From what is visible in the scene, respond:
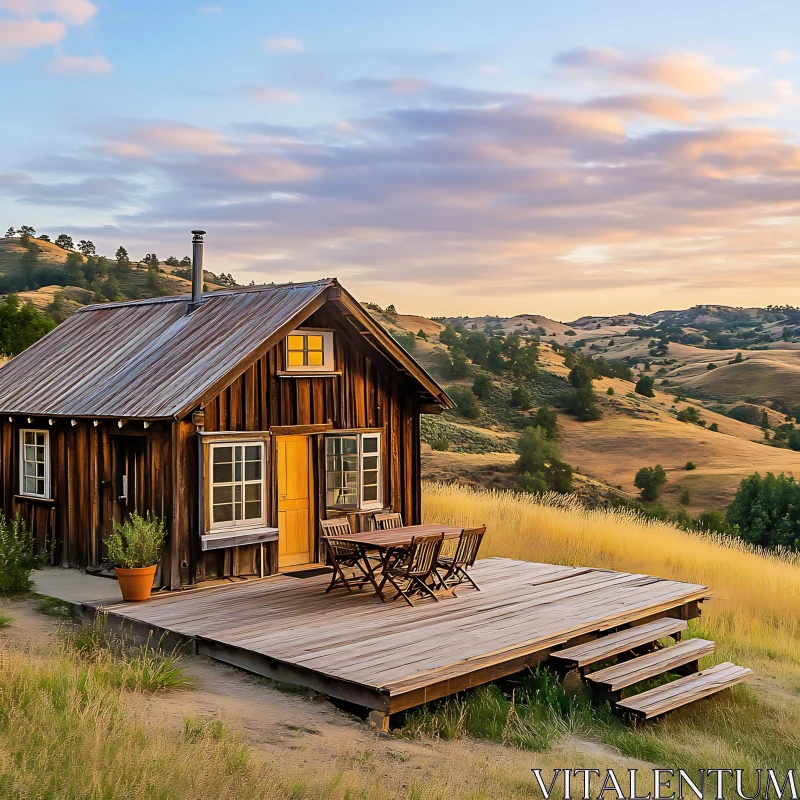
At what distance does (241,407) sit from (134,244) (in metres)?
68.0

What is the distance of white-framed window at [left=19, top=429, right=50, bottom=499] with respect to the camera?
13.5 meters

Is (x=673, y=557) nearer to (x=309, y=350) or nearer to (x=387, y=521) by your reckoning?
(x=387, y=521)

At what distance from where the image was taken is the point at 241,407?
40.3 feet

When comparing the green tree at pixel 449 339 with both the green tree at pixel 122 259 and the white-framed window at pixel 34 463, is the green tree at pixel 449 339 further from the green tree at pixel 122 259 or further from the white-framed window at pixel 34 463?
the white-framed window at pixel 34 463

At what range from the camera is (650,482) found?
123ft

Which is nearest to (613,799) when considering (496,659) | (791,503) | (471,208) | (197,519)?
(496,659)

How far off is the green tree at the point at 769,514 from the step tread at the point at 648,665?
1570 centimetres

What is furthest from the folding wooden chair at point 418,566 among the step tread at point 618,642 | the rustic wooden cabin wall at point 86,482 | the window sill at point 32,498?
the window sill at point 32,498

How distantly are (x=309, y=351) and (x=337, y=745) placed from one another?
23.7 feet

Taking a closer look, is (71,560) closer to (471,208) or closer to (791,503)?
(791,503)

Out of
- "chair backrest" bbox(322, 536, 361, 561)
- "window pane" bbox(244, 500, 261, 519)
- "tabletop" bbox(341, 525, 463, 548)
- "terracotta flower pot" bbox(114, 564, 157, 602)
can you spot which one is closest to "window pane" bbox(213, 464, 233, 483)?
"window pane" bbox(244, 500, 261, 519)

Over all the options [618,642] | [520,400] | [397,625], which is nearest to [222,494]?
[397,625]

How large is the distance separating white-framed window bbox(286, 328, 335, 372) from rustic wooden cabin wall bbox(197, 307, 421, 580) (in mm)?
134

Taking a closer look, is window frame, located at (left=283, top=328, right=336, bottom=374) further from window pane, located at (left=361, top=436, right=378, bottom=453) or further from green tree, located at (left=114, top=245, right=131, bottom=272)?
green tree, located at (left=114, top=245, right=131, bottom=272)
